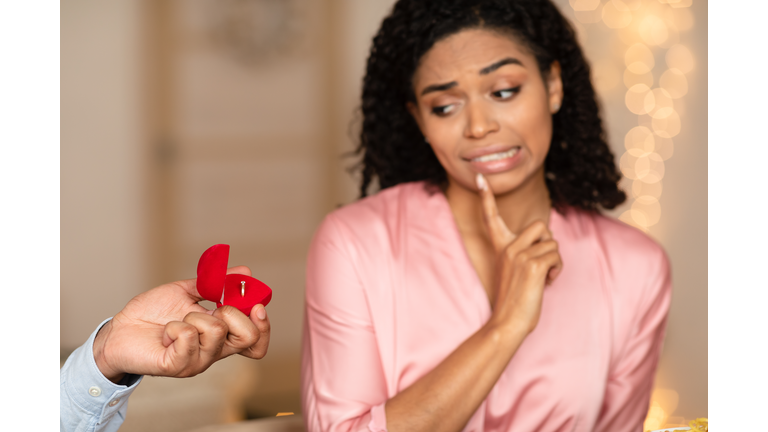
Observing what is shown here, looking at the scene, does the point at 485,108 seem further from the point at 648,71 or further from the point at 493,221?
the point at 648,71

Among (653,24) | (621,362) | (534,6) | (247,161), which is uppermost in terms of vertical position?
(653,24)

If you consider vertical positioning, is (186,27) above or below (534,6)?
above

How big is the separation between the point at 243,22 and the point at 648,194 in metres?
2.24

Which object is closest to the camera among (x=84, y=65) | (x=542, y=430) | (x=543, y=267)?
(x=543, y=267)

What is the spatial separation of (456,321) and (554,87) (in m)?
0.60

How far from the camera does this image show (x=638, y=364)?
145 cm

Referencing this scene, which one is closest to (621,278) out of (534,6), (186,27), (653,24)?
(534,6)

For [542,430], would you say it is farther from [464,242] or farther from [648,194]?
[648,194]

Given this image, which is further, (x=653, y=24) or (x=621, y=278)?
(x=653, y=24)

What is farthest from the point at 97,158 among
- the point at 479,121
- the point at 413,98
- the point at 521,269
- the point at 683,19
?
the point at 683,19

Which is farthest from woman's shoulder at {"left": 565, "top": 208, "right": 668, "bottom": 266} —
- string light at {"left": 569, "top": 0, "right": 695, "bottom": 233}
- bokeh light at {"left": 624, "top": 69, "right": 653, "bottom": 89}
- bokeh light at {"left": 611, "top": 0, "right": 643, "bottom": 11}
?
bokeh light at {"left": 611, "top": 0, "right": 643, "bottom": 11}

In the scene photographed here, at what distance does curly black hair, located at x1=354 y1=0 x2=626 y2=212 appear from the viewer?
4.66ft

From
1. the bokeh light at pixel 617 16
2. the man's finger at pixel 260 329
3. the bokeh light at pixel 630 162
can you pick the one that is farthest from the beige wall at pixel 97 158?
the man's finger at pixel 260 329
